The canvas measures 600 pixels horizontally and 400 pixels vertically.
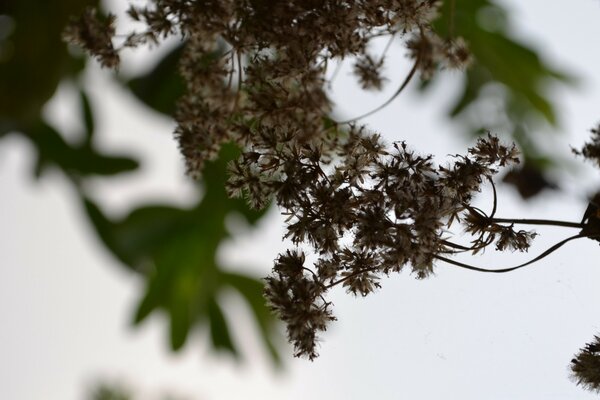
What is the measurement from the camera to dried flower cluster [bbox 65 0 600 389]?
519mm

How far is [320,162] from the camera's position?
0.58 m

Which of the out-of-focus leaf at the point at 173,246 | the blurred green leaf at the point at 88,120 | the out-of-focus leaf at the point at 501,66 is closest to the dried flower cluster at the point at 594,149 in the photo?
the out-of-focus leaf at the point at 501,66

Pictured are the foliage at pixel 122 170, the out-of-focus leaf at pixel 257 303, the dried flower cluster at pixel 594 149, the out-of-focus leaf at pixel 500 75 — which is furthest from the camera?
the out-of-focus leaf at pixel 257 303

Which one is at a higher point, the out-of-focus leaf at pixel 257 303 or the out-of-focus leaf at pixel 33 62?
the out-of-focus leaf at pixel 33 62

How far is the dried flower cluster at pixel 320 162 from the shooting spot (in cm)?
52

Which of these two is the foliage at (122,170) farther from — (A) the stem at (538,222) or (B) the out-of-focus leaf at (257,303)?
(A) the stem at (538,222)

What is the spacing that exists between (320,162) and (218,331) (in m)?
1.31

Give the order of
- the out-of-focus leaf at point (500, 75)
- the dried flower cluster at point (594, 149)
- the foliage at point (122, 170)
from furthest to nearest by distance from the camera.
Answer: the foliage at point (122, 170), the out-of-focus leaf at point (500, 75), the dried flower cluster at point (594, 149)

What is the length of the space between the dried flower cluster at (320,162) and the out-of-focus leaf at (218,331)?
4.02 feet

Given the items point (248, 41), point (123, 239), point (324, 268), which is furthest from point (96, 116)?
point (324, 268)

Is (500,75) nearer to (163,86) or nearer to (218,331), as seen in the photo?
(163,86)

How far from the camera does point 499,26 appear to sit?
1344 mm

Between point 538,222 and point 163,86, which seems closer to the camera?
point 538,222

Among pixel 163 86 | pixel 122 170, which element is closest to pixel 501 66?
pixel 163 86
